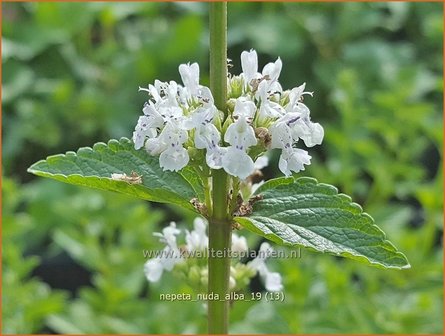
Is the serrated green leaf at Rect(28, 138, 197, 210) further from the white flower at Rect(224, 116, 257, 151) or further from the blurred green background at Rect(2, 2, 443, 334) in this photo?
the blurred green background at Rect(2, 2, 443, 334)

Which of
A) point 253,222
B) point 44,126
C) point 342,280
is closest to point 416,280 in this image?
point 342,280

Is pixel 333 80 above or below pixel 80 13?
below

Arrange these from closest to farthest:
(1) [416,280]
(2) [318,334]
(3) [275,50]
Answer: (2) [318,334]
(1) [416,280]
(3) [275,50]

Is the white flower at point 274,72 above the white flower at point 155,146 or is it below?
above

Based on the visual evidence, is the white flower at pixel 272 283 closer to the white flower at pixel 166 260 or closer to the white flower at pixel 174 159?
the white flower at pixel 166 260

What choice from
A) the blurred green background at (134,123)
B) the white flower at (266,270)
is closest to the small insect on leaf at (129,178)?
the white flower at (266,270)

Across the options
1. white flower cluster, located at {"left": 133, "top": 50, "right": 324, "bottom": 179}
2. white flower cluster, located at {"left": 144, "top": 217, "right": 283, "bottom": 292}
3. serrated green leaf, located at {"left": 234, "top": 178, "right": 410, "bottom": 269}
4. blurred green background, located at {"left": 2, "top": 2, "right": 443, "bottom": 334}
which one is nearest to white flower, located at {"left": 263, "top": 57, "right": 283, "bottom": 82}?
white flower cluster, located at {"left": 133, "top": 50, "right": 324, "bottom": 179}

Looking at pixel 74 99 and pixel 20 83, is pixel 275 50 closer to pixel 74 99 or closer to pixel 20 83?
pixel 74 99

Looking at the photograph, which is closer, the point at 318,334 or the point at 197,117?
the point at 197,117
